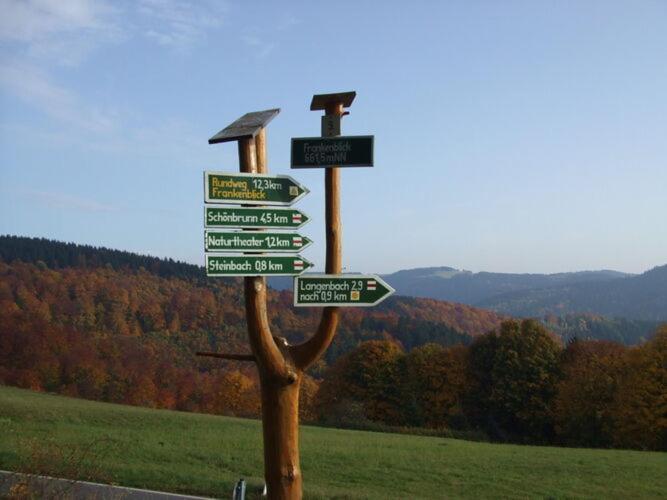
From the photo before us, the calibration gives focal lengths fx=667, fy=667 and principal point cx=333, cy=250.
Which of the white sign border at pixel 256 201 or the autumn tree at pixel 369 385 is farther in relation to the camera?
the autumn tree at pixel 369 385

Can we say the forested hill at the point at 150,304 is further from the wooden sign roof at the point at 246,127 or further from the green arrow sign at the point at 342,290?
the green arrow sign at the point at 342,290

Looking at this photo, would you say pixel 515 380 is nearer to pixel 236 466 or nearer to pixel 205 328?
pixel 236 466

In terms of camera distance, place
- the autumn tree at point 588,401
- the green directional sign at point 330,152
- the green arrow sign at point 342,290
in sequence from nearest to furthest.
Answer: the green arrow sign at point 342,290 → the green directional sign at point 330,152 → the autumn tree at point 588,401

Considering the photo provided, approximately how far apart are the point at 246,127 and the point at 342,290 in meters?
1.93

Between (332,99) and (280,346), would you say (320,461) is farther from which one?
(332,99)

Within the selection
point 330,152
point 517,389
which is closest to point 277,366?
point 330,152

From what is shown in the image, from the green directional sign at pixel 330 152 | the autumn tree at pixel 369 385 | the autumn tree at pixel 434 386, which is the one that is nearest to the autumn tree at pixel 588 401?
the autumn tree at pixel 434 386

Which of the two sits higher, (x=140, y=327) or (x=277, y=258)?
(x=277, y=258)

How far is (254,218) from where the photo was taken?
257 inches

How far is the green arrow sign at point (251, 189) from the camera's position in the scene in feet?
21.0

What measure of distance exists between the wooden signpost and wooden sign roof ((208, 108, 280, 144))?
12 millimetres

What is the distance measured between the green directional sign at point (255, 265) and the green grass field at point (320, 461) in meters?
4.60

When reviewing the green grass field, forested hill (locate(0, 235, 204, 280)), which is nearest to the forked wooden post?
the green grass field

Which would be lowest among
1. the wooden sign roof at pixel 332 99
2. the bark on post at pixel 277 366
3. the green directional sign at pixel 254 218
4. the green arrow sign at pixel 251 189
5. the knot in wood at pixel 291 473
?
the knot in wood at pixel 291 473
